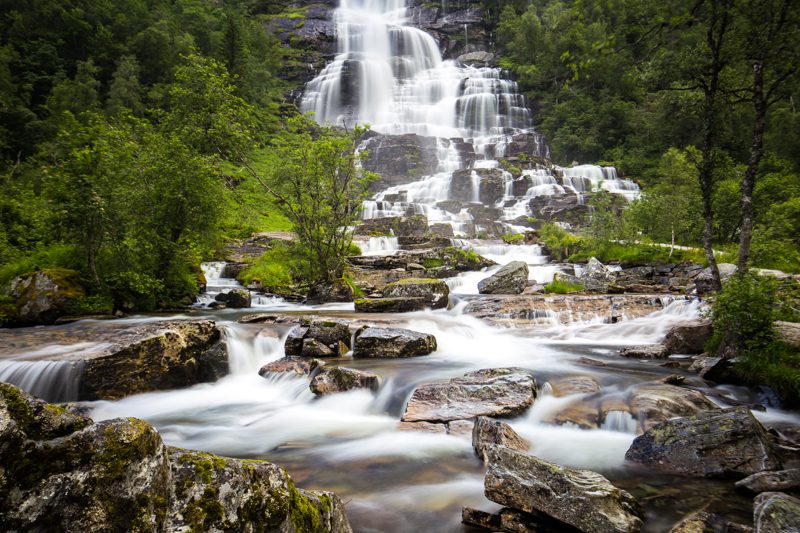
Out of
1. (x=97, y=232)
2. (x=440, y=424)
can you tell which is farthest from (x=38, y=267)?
(x=440, y=424)

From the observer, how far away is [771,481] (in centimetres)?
410

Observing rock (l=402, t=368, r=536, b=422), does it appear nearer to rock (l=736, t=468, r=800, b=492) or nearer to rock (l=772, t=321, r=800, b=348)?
rock (l=736, t=468, r=800, b=492)

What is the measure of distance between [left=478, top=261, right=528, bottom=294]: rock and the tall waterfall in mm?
43358

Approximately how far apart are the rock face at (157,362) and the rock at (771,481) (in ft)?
30.0

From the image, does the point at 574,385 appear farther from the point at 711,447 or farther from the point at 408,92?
the point at 408,92

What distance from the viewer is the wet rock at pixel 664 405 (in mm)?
5926

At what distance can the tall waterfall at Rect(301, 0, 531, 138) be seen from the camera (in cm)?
6188

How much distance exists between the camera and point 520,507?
354 centimetres

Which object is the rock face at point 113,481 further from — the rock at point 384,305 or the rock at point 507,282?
the rock at point 507,282

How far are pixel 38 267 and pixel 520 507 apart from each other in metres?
15.9

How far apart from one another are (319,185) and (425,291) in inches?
248

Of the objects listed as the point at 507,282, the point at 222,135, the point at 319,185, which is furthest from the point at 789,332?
the point at 222,135

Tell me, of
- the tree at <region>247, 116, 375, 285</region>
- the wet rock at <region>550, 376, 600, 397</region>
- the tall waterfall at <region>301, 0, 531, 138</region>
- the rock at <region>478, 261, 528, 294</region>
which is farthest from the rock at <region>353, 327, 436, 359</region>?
the tall waterfall at <region>301, 0, 531, 138</region>

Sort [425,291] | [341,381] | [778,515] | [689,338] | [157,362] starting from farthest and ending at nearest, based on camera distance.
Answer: [425,291]
[689,338]
[157,362]
[341,381]
[778,515]
